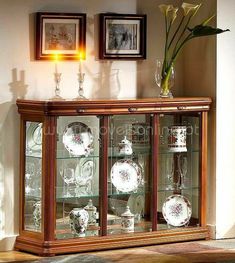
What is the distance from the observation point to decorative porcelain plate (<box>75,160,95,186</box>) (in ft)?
20.3

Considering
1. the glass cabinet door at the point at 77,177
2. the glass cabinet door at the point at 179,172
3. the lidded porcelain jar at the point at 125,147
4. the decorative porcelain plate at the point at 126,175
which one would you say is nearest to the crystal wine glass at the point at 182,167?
the glass cabinet door at the point at 179,172

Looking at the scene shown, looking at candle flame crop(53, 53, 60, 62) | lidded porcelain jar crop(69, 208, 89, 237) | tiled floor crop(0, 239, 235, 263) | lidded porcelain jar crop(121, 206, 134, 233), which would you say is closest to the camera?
tiled floor crop(0, 239, 235, 263)

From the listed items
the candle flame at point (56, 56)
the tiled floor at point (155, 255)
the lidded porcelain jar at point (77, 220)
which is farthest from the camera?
the candle flame at point (56, 56)

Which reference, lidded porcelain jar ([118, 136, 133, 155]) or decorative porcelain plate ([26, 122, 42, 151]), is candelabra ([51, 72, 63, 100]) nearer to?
decorative porcelain plate ([26, 122, 42, 151])

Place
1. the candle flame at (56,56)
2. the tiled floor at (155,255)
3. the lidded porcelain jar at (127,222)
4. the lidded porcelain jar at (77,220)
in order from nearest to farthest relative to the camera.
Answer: the tiled floor at (155,255)
the lidded porcelain jar at (77,220)
the candle flame at (56,56)
the lidded porcelain jar at (127,222)

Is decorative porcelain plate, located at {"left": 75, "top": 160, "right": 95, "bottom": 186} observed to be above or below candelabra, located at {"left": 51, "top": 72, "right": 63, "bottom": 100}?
below

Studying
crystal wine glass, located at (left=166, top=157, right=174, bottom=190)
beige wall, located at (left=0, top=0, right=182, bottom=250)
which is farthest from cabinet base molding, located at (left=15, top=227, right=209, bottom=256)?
crystal wine glass, located at (left=166, top=157, right=174, bottom=190)

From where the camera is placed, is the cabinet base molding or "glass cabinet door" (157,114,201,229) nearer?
the cabinet base molding

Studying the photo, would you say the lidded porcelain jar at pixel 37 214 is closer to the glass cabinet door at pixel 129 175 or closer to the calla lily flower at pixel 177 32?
the glass cabinet door at pixel 129 175

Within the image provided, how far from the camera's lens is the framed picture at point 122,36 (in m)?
6.44

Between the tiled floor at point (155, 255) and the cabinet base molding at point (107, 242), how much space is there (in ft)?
0.16

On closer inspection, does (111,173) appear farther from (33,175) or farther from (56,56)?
(56,56)

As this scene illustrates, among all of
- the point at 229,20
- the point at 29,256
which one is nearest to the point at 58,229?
the point at 29,256

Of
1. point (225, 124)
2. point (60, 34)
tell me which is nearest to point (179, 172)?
point (225, 124)
